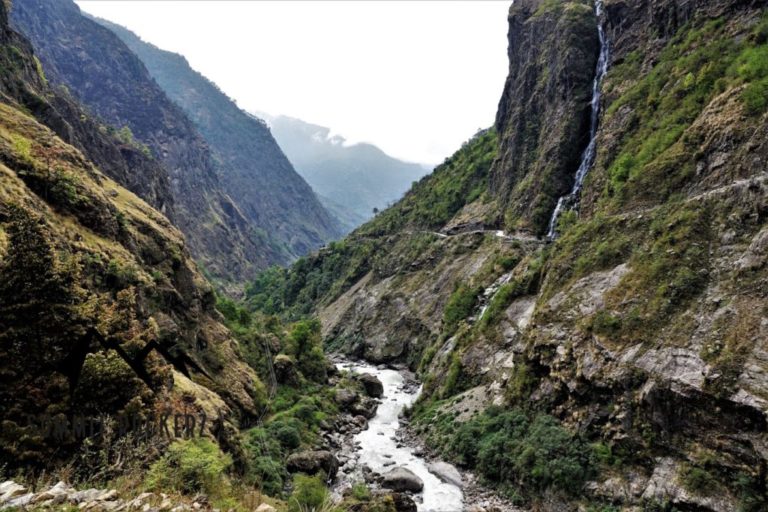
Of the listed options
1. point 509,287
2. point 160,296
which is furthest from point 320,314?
point 160,296

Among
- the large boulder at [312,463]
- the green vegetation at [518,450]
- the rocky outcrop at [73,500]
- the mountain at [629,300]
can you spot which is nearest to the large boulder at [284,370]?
the mountain at [629,300]

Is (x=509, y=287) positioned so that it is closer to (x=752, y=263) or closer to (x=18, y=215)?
(x=752, y=263)

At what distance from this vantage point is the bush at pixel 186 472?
43.2 ft

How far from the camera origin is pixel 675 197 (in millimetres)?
31172

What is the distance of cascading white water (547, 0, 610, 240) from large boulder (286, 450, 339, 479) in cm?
4084

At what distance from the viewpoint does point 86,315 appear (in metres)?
15.2

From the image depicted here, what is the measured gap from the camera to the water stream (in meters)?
27.2

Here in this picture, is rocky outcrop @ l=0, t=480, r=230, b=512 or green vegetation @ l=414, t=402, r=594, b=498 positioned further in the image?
green vegetation @ l=414, t=402, r=594, b=498

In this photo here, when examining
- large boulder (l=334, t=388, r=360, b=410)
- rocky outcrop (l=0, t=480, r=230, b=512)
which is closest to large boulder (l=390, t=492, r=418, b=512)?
rocky outcrop (l=0, t=480, r=230, b=512)

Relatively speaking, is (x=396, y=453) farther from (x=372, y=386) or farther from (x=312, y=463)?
(x=372, y=386)

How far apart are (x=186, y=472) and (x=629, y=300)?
84.7 ft

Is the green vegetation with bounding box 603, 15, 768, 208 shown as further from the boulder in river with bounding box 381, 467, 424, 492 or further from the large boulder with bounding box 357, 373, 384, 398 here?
the large boulder with bounding box 357, 373, 384, 398

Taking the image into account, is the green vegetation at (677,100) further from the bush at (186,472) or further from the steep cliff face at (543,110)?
the bush at (186,472)

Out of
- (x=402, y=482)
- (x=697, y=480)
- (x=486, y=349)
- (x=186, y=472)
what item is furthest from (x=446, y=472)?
(x=186, y=472)
